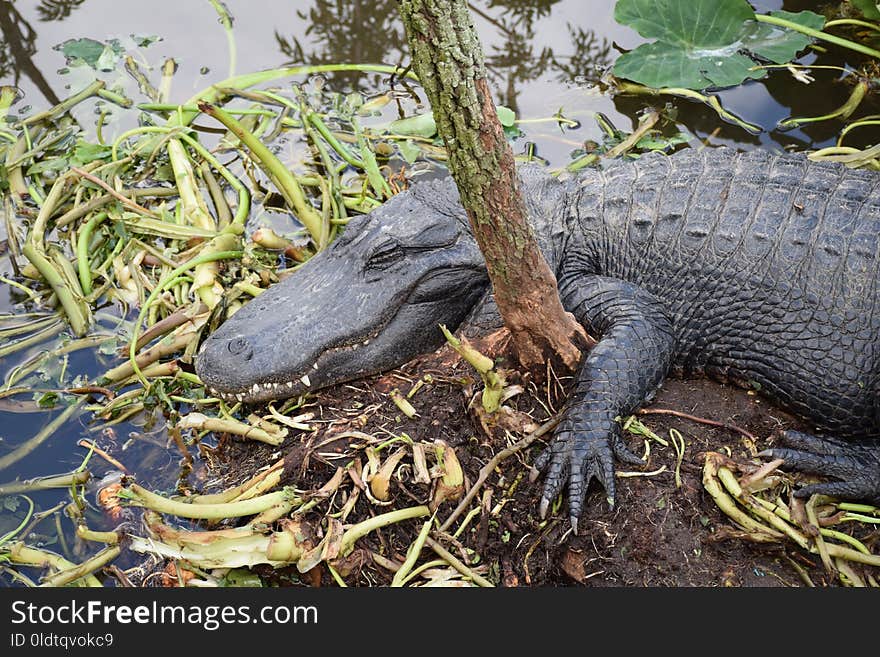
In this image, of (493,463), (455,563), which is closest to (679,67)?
(493,463)

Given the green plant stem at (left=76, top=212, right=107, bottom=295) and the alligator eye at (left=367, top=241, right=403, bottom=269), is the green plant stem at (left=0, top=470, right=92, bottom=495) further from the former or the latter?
the alligator eye at (left=367, top=241, right=403, bottom=269)

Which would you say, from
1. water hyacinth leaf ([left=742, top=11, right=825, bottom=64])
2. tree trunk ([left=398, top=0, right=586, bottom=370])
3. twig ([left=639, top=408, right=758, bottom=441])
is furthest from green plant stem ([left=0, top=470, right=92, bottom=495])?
water hyacinth leaf ([left=742, top=11, right=825, bottom=64])

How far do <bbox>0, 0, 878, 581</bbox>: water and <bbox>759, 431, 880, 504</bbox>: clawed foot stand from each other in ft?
8.27

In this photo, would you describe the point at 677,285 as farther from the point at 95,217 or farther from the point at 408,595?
the point at 95,217

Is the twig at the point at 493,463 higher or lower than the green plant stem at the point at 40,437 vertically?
lower

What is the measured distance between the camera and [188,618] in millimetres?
2885

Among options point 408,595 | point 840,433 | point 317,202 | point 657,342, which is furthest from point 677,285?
point 317,202

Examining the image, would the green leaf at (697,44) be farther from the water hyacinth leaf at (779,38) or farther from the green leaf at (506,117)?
the green leaf at (506,117)

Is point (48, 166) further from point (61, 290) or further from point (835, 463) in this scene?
point (835, 463)

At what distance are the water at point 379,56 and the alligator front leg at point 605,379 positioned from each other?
1.78 m

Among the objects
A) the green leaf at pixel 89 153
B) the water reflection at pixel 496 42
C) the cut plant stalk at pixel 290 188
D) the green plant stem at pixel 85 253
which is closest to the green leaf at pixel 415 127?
the water reflection at pixel 496 42

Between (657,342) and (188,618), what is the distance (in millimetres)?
2157

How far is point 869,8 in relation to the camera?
5.50 meters

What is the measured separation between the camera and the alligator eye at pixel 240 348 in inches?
143
